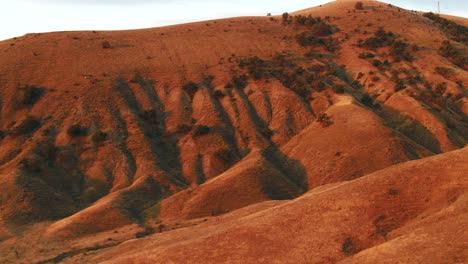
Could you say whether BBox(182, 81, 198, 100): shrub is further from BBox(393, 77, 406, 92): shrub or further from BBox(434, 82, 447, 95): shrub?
BBox(434, 82, 447, 95): shrub

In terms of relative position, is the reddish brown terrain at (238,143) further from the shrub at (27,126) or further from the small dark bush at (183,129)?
the small dark bush at (183,129)

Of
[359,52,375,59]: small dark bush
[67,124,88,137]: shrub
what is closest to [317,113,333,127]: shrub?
[359,52,375,59]: small dark bush

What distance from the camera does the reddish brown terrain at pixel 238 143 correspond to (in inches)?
1156

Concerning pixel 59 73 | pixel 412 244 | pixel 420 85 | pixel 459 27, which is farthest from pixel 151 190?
pixel 459 27

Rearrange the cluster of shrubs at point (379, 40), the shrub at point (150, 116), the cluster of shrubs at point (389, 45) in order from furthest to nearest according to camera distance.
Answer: the cluster of shrubs at point (379, 40) → the cluster of shrubs at point (389, 45) → the shrub at point (150, 116)

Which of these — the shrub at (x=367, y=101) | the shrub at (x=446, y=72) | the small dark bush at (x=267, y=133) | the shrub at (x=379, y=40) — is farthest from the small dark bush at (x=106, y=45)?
the shrub at (x=446, y=72)

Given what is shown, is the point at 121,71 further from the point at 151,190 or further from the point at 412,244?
the point at 412,244

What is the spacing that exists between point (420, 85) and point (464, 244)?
70.0 m

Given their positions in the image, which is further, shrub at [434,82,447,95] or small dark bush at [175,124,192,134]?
shrub at [434,82,447,95]

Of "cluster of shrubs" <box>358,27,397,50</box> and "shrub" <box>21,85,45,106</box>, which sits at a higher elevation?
"cluster of shrubs" <box>358,27,397,50</box>

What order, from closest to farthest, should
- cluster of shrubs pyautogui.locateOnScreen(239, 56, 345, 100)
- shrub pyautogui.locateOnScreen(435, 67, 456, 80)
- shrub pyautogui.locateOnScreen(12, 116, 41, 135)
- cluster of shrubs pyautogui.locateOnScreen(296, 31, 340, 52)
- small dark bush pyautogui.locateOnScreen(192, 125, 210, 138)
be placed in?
shrub pyautogui.locateOnScreen(12, 116, 41, 135) → small dark bush pyautogui.locateOnScreen(192, 125, 210, 138) → cluster of shrubs pyautogui.locateOnScreen(239, 56, 345, 100) → shrub pyautogui.locateOnScreen(435, 67, 456, 80) → cluster of shrubs pyautogui.locateOnScreen(296, 31, 340, 52)

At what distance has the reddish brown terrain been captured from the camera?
29.4m

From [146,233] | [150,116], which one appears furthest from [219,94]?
[146,233]

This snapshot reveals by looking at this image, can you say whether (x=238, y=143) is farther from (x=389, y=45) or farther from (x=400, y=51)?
(x=389, y=45)
